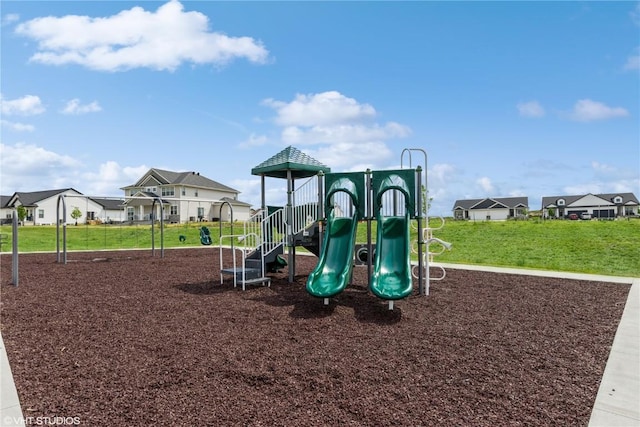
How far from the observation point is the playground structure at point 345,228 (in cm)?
712

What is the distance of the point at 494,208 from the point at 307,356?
78.4m

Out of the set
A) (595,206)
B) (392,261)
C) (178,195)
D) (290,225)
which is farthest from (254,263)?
(595,206)

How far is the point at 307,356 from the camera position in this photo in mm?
4555

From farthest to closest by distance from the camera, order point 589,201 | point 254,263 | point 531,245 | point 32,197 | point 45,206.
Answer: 1. point 589,201
2. point 32,197
3. point 45,206
4. point 531,245
5. point 254,263

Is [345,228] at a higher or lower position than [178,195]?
lower

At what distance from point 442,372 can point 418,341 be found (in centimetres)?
99

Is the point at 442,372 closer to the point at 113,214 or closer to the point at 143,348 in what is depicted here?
the point at 143,348

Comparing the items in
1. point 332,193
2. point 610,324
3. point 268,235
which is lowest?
point 610,324

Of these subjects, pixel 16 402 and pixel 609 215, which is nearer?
pixel 16 402

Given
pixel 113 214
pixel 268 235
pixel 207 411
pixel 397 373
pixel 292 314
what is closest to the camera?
pixel 207 411

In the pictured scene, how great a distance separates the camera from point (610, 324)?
606 centimetres

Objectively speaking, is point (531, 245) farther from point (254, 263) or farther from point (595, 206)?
point (595, 206)

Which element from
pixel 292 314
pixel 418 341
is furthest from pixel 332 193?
pixel 418 341

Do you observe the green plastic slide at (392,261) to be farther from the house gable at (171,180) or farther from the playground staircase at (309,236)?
the house gable at (171,180)
